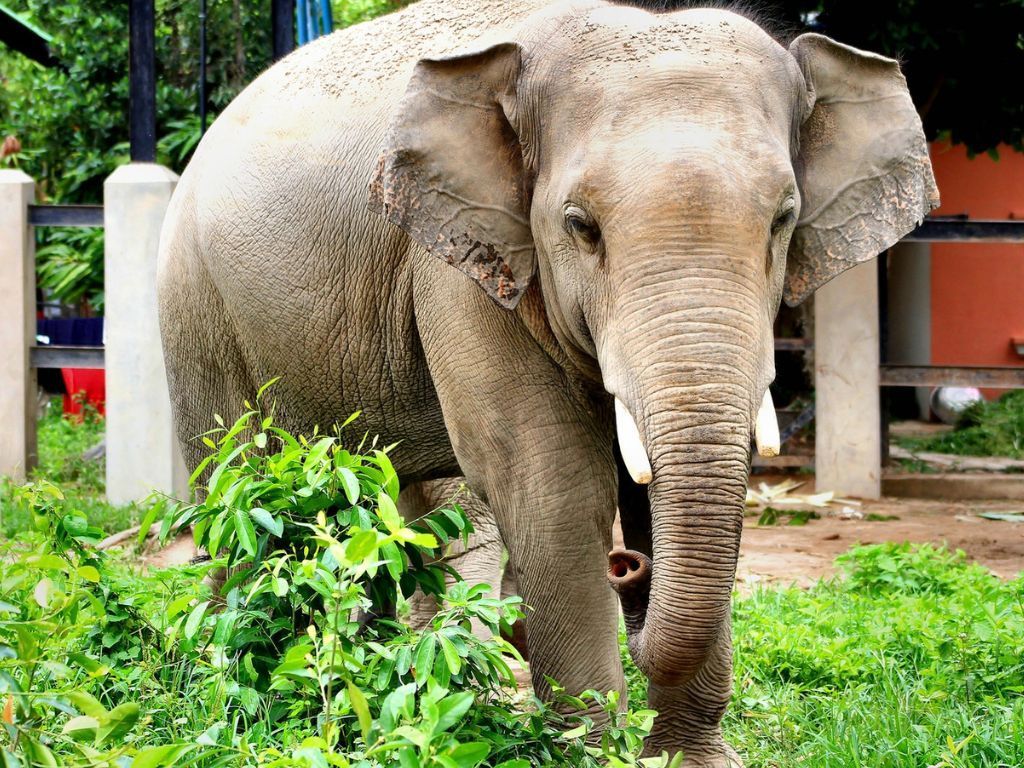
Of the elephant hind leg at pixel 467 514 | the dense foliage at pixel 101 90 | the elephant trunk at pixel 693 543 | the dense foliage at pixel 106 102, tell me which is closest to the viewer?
the elephant trunk at pixel 693 543

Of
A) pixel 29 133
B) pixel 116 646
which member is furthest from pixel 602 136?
pixel 29 133

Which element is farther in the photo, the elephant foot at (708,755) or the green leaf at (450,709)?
the elephant foot at (708,755)

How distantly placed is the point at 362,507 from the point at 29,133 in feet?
46.0

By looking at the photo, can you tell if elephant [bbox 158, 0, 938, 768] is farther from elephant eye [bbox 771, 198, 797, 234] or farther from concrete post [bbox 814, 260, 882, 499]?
concrete post [bbox 814, 260, 882, 499]

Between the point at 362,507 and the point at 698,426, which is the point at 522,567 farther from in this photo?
the point at 698,426

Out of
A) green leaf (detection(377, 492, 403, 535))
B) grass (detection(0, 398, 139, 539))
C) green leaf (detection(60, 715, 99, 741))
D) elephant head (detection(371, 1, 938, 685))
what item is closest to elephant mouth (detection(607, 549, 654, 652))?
elephant head (detection(371, 1, 938, 685))

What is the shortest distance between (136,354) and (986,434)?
23.3ft

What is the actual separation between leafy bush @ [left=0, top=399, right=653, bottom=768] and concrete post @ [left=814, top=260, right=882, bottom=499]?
20.9 feet

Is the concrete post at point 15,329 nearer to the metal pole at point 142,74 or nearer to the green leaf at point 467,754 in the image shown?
the metal pole at point 142,74

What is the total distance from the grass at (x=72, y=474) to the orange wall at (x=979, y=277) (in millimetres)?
8550

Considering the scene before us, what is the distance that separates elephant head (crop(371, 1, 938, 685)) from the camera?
10.4 feet

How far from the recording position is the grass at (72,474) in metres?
8.14

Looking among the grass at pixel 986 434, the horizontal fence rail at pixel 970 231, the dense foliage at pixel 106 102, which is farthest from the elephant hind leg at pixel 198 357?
the grass at pixel 986 434

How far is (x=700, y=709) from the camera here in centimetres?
407
